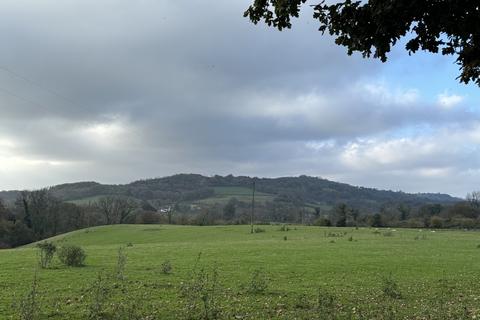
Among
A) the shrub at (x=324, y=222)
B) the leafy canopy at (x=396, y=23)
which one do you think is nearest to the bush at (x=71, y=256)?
the leafy canopy at (x=396, y=23)

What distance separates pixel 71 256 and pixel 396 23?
23.4m

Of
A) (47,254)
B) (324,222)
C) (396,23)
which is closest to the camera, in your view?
(396,23)

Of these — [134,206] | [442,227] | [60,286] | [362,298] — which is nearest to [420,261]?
[362,298]

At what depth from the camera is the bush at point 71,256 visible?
2611cm

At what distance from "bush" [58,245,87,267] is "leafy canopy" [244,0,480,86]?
21011 millimetres

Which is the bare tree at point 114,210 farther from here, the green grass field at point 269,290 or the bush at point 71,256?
the bush at point 71,256

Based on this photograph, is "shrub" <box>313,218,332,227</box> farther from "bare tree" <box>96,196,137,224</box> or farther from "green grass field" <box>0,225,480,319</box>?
"green grass field" <box>0,225,480,319</box>

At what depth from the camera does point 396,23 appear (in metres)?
7.69

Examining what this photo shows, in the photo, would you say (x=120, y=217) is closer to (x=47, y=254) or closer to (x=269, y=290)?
(x=47, y=254)

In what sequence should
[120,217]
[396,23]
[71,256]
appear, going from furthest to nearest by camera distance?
1. [120,217]
2. [71,256]
3. [396,23]

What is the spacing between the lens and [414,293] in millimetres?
17125

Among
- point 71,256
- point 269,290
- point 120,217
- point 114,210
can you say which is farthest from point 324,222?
point 269,290

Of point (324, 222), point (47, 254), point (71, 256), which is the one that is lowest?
point (71, 256)

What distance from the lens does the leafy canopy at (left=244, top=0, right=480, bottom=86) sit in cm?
744
